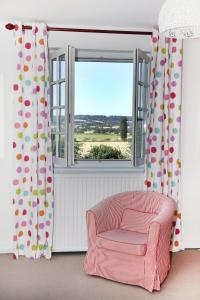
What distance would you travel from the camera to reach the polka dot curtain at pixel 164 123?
4.10 metres

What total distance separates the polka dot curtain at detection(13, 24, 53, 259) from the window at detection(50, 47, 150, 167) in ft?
0.59

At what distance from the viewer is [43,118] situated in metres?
3.95

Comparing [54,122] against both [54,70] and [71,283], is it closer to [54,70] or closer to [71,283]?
[54,70]

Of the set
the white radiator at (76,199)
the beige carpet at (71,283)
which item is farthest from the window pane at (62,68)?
the beige carpet at (71,283)

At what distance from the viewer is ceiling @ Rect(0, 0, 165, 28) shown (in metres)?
3.53

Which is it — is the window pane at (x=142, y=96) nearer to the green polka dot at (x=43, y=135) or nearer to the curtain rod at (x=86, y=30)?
the curtain rod at (x=86, y=30)

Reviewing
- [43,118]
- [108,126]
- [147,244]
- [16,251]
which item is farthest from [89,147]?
[147,244]

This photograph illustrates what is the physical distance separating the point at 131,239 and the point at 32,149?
1347 millimetres

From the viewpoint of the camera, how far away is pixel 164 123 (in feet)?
13.6

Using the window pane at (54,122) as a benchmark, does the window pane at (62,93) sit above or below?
above

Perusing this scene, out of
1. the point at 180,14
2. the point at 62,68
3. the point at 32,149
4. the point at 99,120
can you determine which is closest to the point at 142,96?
the point at 62,68

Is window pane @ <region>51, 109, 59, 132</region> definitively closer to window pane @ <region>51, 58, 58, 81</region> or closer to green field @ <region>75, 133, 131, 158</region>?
window pane @ <region>51, 58, 58, 81</region>

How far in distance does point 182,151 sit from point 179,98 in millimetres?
577

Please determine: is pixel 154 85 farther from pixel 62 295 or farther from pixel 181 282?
pixel 62 295
